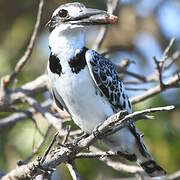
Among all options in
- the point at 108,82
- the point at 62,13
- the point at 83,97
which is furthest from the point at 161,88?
the point at 62,13

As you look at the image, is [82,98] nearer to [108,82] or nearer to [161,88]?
[108,82]

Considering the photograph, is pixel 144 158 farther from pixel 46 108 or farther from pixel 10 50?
pixel 10 50

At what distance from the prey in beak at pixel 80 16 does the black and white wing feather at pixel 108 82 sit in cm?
26

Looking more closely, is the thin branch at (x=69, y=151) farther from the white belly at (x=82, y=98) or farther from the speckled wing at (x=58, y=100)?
the speckled wing at (x=58, y=100)

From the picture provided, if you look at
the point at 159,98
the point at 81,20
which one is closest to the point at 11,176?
the point at 81,20

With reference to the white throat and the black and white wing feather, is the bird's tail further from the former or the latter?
the white throat

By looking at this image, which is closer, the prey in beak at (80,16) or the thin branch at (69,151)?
the thin branch at (69,151)

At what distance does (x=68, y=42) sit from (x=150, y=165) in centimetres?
134

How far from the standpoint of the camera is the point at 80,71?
15.1 feet

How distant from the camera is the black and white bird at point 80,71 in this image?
4582 mm

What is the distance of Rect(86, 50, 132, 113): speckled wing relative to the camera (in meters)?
4.65

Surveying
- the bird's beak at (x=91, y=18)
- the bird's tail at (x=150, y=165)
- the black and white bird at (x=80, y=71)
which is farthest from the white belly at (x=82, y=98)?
the bird's tail at (x=150, y=165)

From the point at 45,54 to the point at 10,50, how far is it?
45 cm

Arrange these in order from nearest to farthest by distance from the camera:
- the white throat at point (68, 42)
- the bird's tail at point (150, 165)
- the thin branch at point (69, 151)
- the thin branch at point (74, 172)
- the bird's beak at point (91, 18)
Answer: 1. the thin branch at point (69, 151)
2. the thin branch at point (74, 172)
3. the bird's beak at point (91, 18)
4. the white throat at point (68, 42)
5. the bird's tail at point (150, 165)
